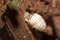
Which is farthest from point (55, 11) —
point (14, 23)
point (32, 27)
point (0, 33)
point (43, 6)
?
point (0, 33)

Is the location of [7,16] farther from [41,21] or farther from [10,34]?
[41,21]

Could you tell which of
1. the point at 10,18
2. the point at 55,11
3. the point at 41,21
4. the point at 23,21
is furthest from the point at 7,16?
the point at 55,11

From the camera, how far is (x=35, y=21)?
1.41 m

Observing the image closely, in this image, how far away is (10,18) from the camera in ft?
4.37

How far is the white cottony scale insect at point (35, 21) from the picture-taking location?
1.39m

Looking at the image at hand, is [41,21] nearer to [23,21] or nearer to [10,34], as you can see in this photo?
[23,21]

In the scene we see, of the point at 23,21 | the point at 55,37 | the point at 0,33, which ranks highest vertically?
the point at 23,21

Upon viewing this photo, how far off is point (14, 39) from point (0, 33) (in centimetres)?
13

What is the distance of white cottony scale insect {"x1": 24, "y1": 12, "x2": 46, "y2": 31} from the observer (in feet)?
4.56

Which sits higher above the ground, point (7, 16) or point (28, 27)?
point (7, 16)

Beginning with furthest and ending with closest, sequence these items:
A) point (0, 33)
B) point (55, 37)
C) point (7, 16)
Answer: point (55, 37)
point (0, 33)
point (7, 16)

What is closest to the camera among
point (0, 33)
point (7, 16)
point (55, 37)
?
point (7, 16)

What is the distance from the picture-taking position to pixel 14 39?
1.39 metres

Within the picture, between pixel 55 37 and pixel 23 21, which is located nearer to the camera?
pixel 23 21
